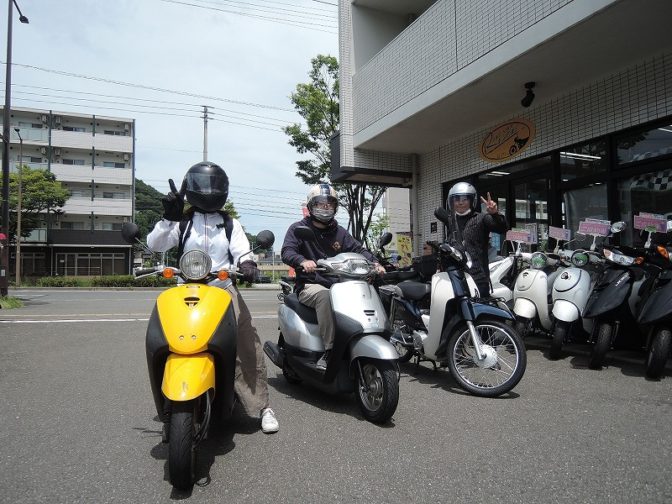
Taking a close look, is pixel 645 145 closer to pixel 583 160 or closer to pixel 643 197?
pixel 643 197

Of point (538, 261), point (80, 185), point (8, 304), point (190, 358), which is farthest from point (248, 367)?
point (80, 185)

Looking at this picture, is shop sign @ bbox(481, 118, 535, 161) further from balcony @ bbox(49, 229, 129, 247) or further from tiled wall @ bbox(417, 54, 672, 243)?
balcony @ bbox(49, 229, 129, 247)

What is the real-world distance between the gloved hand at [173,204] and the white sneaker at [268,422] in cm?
146

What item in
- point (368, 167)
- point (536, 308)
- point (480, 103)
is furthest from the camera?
point (368, 167)

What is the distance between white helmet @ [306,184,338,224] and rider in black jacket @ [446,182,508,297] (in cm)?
131

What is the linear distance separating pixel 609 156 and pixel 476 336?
179 inches

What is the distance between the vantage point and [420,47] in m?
8.80

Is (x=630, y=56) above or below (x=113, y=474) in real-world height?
above

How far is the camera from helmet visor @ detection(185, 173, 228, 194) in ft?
11.1

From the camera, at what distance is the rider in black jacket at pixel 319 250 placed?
147 inches

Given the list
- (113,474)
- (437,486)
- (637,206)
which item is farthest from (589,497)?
(637,206)

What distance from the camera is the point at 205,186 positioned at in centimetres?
338

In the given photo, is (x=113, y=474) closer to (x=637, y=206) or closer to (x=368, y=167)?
(x=637, y=206)

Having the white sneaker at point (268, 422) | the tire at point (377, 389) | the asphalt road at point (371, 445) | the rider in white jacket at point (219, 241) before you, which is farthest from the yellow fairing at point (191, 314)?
the tire at point (377, 389)
